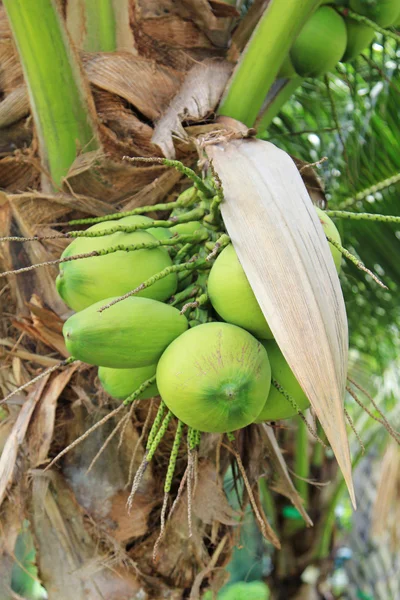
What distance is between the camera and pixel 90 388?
4.06 feet

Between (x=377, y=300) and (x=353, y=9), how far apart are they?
3.88 ft

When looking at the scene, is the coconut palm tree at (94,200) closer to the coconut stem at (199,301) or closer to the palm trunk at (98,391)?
the palm trunk at (98,391)

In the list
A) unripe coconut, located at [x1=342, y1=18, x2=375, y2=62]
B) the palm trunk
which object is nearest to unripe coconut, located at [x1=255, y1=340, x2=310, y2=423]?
the palm trunk

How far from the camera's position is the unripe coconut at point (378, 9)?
4.33 feet

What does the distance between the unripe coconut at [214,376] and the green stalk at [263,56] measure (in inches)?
23.0

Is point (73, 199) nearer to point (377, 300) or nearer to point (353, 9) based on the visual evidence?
point (353, 9)

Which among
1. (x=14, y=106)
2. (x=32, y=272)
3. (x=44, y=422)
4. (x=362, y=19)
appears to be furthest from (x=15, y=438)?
(x=362, y=19)

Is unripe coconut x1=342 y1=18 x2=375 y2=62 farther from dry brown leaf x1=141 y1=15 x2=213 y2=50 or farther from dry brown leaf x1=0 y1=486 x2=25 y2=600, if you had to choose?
Result: dry brown leaf x1=0 y1=486 x2=25 y2=600

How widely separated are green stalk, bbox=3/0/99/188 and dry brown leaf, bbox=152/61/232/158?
0.47ft

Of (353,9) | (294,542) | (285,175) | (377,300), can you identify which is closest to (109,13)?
(353,9)

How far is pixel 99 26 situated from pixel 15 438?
2.76 feet

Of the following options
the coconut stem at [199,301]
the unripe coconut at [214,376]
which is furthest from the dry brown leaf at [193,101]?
the unripe coconut at [214,376]

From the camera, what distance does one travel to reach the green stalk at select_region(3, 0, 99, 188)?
1.13m

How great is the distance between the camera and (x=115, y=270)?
877 mm
